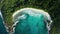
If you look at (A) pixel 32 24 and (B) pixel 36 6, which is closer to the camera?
(A) pixel 32 24

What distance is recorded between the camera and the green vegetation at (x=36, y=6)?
2.01m

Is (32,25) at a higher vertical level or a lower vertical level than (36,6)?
lower

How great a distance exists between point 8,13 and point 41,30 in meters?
0.34

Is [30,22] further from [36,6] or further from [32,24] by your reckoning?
[36,6]

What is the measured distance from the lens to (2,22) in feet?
6.39

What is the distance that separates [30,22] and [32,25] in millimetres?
28

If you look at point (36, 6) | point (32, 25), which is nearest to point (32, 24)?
point (32, 25)

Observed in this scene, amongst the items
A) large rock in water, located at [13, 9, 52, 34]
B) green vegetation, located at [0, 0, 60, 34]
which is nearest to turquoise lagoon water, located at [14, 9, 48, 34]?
large rock in water, located at [13, 9, 52, 34]

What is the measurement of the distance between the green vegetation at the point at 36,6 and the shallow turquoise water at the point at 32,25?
0.14 meters

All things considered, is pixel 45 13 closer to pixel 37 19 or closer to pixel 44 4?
pixel 37 19

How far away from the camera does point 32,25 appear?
1.86 metres

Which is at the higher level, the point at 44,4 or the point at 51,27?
the point at 44,4

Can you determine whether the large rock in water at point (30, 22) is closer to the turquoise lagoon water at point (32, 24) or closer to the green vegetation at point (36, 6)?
the turquoise lagoon water at point (32, 24)

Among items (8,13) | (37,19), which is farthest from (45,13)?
(8,13)
